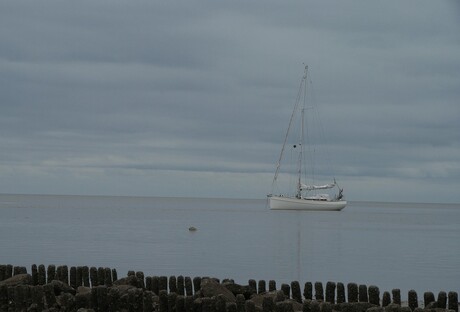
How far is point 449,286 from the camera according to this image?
129 feet

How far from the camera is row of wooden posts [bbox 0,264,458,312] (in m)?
18.7

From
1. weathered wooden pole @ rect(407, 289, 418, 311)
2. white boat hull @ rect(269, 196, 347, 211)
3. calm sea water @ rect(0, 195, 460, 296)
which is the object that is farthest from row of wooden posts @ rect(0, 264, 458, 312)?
white boat hull @ rect(269, 196, 347, 211)

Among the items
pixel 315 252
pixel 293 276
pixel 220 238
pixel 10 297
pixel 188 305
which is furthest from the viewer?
pixel 220 238

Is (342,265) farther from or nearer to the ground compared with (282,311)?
nearer to the ground

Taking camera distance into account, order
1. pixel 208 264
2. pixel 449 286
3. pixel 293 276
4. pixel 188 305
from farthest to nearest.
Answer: pixel 208 264
pixel 293 276
pixel 449 286
pixel 188 305

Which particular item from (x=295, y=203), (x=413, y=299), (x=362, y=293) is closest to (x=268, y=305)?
(x=362, y=293)

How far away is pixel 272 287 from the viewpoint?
2023 cm

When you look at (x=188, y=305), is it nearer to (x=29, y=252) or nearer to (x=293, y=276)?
(x=293, y=276)

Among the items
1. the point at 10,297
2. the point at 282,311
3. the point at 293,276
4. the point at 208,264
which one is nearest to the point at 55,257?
the point at 208,264

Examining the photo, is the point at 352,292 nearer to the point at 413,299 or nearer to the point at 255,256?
the point at 413,299

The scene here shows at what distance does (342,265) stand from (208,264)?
330 inches

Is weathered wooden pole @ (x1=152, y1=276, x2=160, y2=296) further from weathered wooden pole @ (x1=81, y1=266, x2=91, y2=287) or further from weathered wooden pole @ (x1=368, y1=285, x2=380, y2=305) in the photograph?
weathered wooden pole @ (x1=368, y1=285, x2=380, y2=305)

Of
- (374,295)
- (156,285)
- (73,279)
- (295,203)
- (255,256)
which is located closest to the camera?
(374,295)

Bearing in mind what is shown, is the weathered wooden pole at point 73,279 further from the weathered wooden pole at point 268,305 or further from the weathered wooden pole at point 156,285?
the weathered wooden pole at point 268,305
